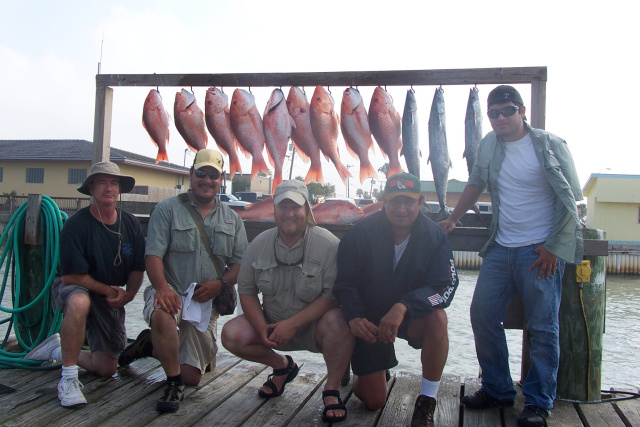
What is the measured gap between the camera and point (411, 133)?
3.61m

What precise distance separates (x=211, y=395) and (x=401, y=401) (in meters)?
1.15

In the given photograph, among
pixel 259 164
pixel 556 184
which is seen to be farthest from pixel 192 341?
pixel 556 184

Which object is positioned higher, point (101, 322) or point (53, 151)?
point (53, 151)

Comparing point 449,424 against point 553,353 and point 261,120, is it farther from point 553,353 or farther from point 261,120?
point 261,120

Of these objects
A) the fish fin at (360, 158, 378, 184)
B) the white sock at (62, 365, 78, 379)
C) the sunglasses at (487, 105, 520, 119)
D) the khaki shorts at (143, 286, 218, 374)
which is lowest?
the white sock at (62, 365, 78, 379)

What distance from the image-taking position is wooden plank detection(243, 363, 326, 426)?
270 cm

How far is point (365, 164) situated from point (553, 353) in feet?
6.08

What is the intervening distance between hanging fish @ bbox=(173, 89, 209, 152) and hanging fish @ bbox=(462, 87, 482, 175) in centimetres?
204

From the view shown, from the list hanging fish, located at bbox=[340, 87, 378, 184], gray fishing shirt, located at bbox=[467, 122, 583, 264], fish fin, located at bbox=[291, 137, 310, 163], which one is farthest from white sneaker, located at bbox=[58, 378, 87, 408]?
gray fishing shirt, located at bbox=[467, 122, 583, 264]

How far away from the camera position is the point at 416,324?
106 inches

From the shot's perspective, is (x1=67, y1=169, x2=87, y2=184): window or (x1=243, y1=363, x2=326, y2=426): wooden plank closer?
(x1=243, y1=363, x2=326, y2=426): wooden plank

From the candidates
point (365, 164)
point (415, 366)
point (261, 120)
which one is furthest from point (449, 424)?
point (415, 366)

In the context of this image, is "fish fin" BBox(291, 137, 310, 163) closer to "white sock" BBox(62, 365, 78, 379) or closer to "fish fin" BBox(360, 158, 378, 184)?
"fish fin" BBox(360, 158, 378, 184)

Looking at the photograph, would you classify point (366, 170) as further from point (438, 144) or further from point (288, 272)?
point (288, 272)
